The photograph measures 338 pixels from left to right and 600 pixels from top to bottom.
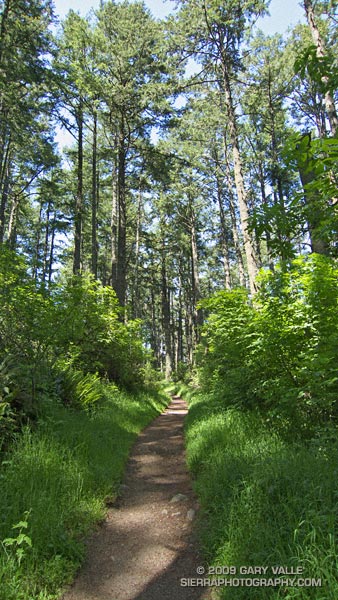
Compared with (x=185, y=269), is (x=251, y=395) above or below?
below

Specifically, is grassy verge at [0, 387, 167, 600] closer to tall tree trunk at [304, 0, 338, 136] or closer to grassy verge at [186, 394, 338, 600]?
grassy verge at [186, 394, 338, 600]

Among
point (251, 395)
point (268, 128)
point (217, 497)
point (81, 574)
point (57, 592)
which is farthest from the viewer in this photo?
point (268, 128)

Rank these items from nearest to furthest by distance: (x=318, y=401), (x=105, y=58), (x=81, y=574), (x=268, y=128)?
(x=81, y=574)
(x=318, y=401)
(x=105, y=58)
(x=268, y=128)

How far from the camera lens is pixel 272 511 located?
9.41 feet

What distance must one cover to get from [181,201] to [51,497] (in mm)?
23193

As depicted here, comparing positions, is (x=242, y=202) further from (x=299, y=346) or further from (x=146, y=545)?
(x=146, y=545)

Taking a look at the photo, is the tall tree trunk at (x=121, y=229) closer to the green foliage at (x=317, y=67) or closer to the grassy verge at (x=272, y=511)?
the grassy verge at (x=272, y=511)

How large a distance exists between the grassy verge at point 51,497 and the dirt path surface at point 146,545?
0.20 m

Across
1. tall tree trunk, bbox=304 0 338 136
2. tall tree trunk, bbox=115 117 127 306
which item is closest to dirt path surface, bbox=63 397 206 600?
tall tree trunk, bbox=304 0 338 136

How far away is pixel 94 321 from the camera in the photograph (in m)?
9.25

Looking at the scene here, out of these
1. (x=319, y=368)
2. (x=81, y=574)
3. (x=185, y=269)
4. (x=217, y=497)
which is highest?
(x=185, y=269)

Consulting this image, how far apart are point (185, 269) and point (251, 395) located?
2780cm

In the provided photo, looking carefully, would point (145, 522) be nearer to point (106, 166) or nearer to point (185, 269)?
point (106, 166)

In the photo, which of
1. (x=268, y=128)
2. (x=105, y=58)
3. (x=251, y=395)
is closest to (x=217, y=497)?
(x=251, y=395)
